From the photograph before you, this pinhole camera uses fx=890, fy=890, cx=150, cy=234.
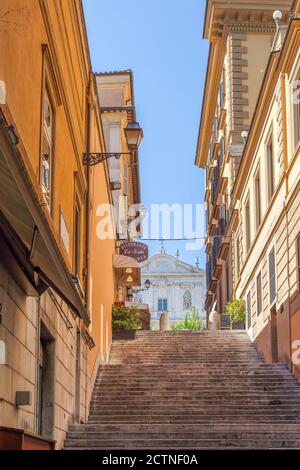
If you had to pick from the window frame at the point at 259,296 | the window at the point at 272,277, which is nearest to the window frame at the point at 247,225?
the window frame at the point at 259,296

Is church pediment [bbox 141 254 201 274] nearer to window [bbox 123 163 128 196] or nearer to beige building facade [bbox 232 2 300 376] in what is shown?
window [bbox 123 163 128 196]

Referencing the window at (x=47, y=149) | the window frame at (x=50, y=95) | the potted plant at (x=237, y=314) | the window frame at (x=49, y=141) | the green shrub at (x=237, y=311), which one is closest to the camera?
the window frame at (x=50, y=95)

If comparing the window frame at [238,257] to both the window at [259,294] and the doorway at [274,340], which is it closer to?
the window at [259,294]

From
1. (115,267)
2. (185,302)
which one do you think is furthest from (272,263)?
(185,302)

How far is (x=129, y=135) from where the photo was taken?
19.5 metres

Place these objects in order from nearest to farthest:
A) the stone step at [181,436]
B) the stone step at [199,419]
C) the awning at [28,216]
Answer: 1. the awning at [28,216]
2. the stone step at [181,436]
3. the stone step at [199,419]

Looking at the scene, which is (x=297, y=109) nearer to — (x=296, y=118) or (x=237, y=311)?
(x=296, y=118)

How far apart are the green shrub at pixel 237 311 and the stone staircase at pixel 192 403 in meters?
4.90

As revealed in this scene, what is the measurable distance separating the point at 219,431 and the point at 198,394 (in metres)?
4.41

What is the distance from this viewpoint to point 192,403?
19062mm

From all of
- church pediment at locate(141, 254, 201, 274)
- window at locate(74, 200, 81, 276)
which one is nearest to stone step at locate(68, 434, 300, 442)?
window at locate(74, 200, 81, 276)

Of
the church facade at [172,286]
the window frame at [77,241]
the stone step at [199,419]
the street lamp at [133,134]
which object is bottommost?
the stone step at [199,419]

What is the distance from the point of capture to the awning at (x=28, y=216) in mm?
7312
